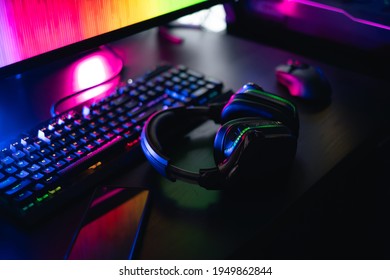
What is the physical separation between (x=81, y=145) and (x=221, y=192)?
0.20 meters

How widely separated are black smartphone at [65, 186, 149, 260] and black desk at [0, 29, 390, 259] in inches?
0.6

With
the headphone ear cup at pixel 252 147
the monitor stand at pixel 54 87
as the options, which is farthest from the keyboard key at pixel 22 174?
the headphone ear cup at pixel 252 147

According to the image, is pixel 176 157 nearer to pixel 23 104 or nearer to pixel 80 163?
pixel 80 163

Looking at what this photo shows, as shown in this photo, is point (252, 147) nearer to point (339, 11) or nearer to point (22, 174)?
point (22, 174)

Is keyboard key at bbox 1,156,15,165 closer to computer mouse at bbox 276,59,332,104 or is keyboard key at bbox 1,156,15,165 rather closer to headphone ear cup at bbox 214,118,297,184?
headphone ear cup at bbox 214,118,297,184

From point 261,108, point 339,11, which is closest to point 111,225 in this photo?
point 261,108

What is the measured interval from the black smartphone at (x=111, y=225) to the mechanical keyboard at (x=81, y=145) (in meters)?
0.04

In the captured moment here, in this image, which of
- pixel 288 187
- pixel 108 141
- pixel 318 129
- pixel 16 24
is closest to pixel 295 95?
pixel 318 129

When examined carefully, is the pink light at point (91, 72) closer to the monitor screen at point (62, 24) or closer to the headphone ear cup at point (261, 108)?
the monitor screen at point (62, 24)

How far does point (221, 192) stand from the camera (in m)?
0.59

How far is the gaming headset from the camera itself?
1.78 ft

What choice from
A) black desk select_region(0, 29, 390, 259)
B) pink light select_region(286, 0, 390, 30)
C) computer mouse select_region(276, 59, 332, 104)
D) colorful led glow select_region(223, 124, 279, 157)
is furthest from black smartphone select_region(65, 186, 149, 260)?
pink light select_region(286, 0, 390, 30)

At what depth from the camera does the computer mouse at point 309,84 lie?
768 millimetres

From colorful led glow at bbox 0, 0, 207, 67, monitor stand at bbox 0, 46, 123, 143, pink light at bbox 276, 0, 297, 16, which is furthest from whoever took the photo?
pink light at bbox 276, 0, 297, 16
